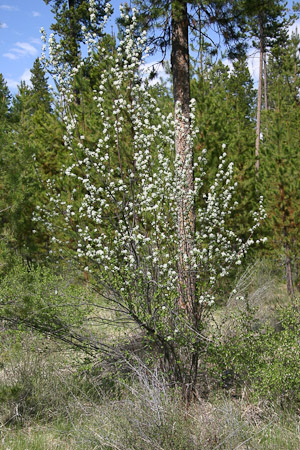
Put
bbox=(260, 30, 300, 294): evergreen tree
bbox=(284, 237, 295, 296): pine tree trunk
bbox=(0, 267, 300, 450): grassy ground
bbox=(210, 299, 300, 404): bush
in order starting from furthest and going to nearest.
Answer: bbox=(284, 237, 295, 296): pine tree trunk
bbox=(260, 30, 300, 294): evergreen tree
bbox=(210, 299, 300, 404): bush
bbox=(0, 267, 300, 450): grassy ground

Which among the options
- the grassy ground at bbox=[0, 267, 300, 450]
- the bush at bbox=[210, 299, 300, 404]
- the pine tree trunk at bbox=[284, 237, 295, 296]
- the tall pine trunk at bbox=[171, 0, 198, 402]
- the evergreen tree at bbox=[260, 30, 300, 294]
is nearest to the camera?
the grassy ground at bbox=[0, 267, 300, 450]

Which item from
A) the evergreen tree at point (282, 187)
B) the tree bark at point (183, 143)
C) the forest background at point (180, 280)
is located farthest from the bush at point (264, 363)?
the evergreen tree at point (282, 187)

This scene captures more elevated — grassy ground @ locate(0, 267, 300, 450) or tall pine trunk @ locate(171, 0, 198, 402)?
tall pine trunk @ locate(171, 0, 198, 402)

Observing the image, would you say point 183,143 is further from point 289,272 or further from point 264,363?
point 289,272

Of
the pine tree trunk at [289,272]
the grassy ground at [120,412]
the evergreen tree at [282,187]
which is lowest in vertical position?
the grassy ground at [120,412]

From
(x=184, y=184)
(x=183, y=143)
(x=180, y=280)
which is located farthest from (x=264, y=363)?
(x=183, y=143)

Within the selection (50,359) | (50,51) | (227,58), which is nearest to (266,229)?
(227,58)

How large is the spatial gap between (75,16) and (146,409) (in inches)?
556

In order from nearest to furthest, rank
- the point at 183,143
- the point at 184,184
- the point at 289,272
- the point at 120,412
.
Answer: the point at 120,412
the point at 184,184
the point at 183,143
the point at 289,272

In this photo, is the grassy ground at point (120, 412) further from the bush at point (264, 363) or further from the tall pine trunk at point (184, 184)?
the tall pine trunk at point (184, 184)

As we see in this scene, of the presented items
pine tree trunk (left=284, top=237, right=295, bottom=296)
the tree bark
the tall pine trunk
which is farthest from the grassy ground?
pine tree trunk (left=284, top=237, right=295, bottom=296)

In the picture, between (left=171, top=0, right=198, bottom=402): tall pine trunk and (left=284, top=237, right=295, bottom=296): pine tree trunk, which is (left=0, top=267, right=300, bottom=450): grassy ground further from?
(left=284, top=237, right=295, bottom=296): pine tree trunk

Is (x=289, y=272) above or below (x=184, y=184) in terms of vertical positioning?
below

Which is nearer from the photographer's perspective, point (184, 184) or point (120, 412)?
point (120, 412)
